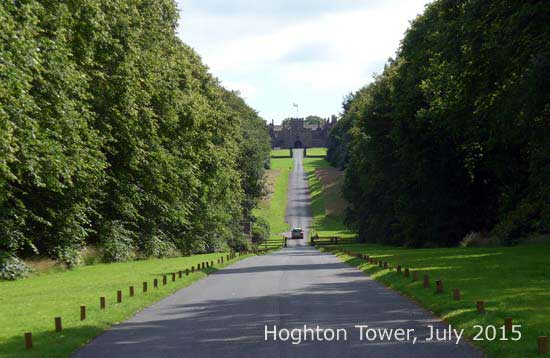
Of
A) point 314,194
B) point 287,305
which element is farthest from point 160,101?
point 314,194

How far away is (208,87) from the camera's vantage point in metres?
64.1

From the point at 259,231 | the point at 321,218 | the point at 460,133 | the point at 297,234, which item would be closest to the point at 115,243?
the point at 460,133

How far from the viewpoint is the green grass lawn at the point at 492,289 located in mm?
13156

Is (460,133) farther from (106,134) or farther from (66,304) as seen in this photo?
(66,304)

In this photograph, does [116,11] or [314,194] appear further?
[314,194]

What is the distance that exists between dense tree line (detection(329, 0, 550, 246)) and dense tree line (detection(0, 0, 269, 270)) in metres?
12.4

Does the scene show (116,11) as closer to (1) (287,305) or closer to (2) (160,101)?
(2) (160,101)

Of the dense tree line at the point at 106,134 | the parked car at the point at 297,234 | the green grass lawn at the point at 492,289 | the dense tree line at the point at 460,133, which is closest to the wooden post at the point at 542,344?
the green grass lawn at the point at 492,289

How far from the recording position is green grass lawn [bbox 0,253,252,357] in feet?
45.1

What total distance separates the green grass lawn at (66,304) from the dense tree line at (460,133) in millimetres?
11327

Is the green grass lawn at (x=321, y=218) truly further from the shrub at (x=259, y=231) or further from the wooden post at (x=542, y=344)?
the wooden post at (x=542, y=344)

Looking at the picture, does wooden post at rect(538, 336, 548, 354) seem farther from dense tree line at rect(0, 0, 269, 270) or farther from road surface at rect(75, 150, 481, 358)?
dense tree line at rect(0, 0, 269, 270)

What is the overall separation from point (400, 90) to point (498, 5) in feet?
91.1

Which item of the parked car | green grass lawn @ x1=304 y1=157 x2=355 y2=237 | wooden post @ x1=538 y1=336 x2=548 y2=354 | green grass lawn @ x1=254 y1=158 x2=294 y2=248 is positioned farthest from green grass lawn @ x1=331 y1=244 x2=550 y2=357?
green grass lawn @ x1=304 y1=157 x2=355 y2=237
